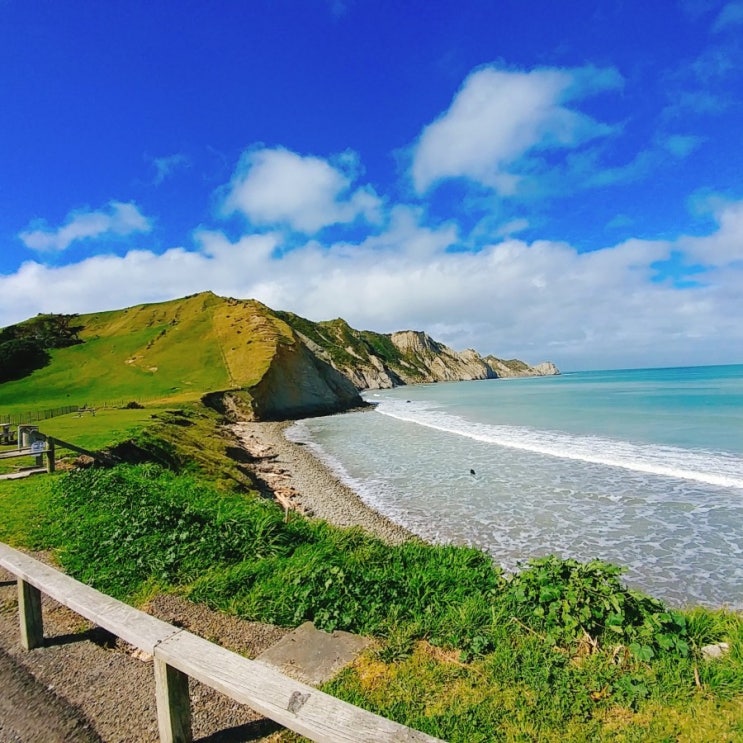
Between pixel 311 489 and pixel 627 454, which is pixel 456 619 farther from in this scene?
pixel 627 454

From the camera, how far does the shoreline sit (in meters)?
18.4

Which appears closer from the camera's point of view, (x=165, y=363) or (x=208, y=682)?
(x=208, y=682)

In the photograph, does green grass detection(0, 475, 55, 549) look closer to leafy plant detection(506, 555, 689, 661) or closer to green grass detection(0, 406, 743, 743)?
green grass detection(0, 406, 743, 743)

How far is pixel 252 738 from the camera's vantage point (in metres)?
4.27

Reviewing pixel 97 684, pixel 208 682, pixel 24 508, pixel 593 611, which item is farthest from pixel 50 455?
pixel 593 611

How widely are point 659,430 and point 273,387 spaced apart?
5444cm

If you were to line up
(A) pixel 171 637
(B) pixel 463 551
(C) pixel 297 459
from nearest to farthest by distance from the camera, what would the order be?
1. (A) pixel 171 637
2. (B) pixel 463 551
3. (C) pixel 297 459

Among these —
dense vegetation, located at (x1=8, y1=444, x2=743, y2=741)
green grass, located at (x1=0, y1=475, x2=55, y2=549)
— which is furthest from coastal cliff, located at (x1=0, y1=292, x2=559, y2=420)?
dense vegetation, located at (x1=8, y1=444, x2=743, y2=741)

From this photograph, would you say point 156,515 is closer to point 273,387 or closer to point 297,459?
point 297,459

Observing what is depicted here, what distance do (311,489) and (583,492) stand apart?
14284mm

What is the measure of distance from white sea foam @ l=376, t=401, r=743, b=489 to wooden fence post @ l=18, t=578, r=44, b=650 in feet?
92.8

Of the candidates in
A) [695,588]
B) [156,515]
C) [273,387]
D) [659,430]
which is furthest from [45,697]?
[273,387]

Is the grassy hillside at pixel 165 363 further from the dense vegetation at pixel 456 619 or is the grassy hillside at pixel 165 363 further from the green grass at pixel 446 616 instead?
the dense vegetation at pixel 456 619

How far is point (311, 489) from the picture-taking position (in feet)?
81.6
